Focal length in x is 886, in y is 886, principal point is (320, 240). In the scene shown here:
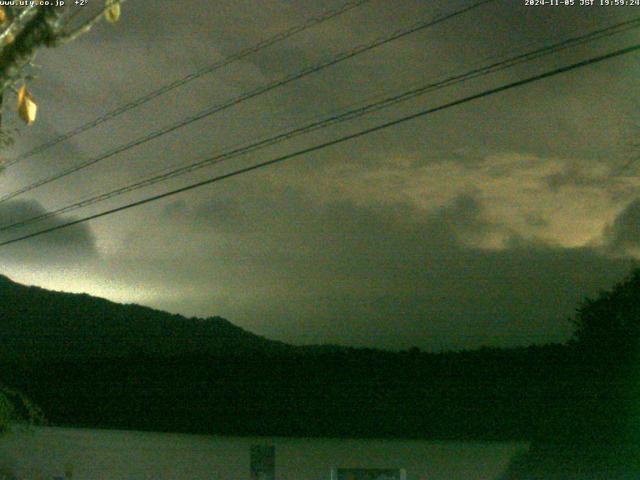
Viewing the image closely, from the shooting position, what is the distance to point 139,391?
937 inches

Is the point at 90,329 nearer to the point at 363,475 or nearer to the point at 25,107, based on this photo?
the point at 363,475

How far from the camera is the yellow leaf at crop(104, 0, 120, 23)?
500 centimetres

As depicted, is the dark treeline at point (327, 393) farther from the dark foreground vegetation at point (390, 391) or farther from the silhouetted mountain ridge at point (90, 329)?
the silhouetted mountain ridge at point (90, 329)

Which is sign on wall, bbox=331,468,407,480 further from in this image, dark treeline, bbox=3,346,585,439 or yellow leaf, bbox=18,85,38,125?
yellow leaf, bbox=18,85,38,125

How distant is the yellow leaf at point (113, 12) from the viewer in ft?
16.4

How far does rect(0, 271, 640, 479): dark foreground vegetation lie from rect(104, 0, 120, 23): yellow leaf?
43.6 ft

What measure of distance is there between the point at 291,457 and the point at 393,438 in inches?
91.5

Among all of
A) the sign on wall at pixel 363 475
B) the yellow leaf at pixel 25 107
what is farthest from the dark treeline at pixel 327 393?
the yellow leaf at pixel 25 107

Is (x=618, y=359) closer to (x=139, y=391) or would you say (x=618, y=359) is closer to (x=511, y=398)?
(x=511, y=398)

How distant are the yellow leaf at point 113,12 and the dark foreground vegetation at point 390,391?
13.3m

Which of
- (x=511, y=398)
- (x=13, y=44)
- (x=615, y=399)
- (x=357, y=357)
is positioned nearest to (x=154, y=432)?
(x=357, y=357)

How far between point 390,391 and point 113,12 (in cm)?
1552

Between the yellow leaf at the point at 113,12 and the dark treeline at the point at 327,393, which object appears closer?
the yellow leaf at the point at 113,12

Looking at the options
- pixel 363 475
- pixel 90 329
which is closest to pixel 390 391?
pixel 363 475
